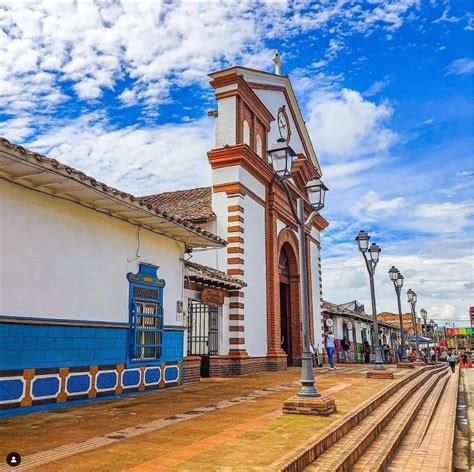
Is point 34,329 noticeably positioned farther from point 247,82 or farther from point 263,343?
point 247,82

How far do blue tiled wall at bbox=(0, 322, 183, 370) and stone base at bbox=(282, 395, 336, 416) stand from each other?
11.8 ft

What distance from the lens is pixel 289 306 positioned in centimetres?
2031

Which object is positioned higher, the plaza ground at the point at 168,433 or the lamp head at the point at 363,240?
the lamp head at the point at 363,240

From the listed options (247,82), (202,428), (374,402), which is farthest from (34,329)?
(247,82)

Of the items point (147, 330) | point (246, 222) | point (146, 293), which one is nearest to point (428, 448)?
point (147, 330)

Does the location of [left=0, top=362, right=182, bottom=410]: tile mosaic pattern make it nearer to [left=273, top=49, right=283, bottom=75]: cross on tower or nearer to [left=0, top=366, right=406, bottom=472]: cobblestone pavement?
[left=0, top=366, right=406, bottom=472]: cobblestone pavement

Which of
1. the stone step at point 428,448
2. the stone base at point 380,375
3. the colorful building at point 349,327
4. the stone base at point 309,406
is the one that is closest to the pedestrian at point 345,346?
the colorful building at point 349,327

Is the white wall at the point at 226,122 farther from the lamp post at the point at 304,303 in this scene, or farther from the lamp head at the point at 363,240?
the lamp post at the point at 304,303

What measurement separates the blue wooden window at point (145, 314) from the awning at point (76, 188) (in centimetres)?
108

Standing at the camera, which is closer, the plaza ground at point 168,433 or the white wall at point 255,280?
the plaza ground at point 168,433

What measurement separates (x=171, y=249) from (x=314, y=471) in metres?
7.55

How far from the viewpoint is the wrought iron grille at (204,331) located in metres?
14.6

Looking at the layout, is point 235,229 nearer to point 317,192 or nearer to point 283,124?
point 317,192

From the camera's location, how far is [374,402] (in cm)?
826
